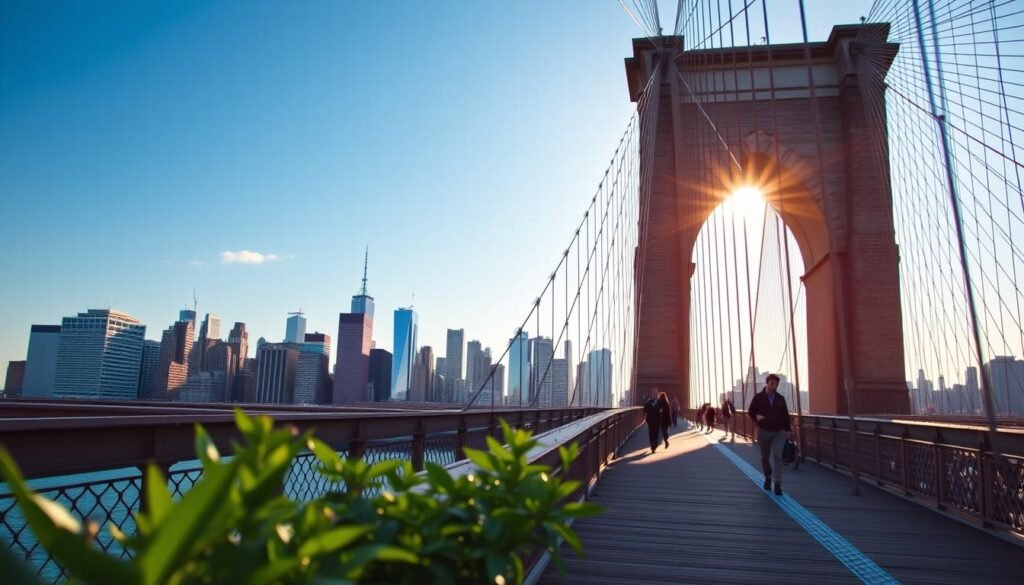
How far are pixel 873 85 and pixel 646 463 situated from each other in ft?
59.8

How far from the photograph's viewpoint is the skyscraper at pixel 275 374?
113188 millimetres

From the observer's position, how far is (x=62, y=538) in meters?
0.63

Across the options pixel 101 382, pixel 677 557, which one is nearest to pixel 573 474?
pixel 677 557

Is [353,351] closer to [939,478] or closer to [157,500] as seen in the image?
[939,478]

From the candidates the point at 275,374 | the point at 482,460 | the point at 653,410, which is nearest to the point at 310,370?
the point at 275,374

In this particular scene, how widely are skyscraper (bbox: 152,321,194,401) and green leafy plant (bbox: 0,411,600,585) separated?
92190 mm

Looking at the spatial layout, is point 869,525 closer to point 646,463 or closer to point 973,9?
point 646,463

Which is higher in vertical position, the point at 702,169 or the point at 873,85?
the point at 873,85

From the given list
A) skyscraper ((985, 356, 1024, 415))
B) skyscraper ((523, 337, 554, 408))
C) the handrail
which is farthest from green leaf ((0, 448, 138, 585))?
skyscraper ((985, 356, 1024, 415))

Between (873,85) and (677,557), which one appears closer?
(677,557)

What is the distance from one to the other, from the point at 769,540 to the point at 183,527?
5254 millimetres

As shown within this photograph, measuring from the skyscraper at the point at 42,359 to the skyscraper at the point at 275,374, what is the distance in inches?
1294

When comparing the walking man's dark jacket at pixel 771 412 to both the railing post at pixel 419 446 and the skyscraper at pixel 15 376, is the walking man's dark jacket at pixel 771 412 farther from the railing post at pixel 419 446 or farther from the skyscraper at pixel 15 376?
the skyscraper at pixel 15 376

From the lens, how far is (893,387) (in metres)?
21.6
